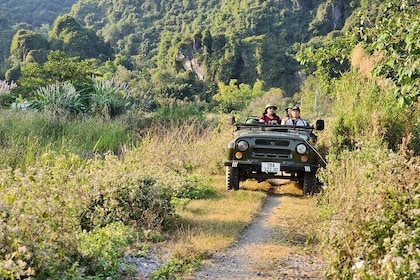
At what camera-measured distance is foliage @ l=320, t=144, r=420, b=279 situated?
11.1ft

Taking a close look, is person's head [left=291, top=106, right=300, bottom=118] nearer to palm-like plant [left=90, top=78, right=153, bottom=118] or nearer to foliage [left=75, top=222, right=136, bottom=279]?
foliage [left=75, top=222, right=136, bottom=279]

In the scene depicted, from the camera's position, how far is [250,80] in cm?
6575

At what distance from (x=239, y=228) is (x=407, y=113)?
438 centimetres

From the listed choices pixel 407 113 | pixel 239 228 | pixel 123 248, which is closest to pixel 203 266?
pixel 123 248

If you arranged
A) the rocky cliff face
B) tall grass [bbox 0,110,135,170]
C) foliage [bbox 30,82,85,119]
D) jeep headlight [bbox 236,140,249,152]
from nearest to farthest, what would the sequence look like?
jeep headlight [bbox 236,140,249,152], tall grass [bbox 0,110,135,170], foliage [bbox 30,82,85,119], the rocky cliff face

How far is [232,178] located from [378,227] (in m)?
4.70

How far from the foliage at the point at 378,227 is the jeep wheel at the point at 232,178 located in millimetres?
3722

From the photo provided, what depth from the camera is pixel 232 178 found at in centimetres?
844

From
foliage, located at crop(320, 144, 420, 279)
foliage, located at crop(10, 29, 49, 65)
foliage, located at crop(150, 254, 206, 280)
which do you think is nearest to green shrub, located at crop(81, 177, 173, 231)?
foliage, located at crop(150, 254, 206, 280)

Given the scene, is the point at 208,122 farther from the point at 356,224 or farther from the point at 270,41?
the point at 270,41

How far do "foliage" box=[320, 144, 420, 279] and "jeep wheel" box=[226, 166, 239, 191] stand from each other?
3.72 metres

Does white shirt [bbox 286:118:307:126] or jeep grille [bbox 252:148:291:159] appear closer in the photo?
jeep grille [bbox 252:148:291:159]

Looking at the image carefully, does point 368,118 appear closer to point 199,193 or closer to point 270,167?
point 270,167

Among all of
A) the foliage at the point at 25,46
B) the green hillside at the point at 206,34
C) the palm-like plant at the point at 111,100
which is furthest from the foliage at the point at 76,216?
the foliage at the point at 25,46
